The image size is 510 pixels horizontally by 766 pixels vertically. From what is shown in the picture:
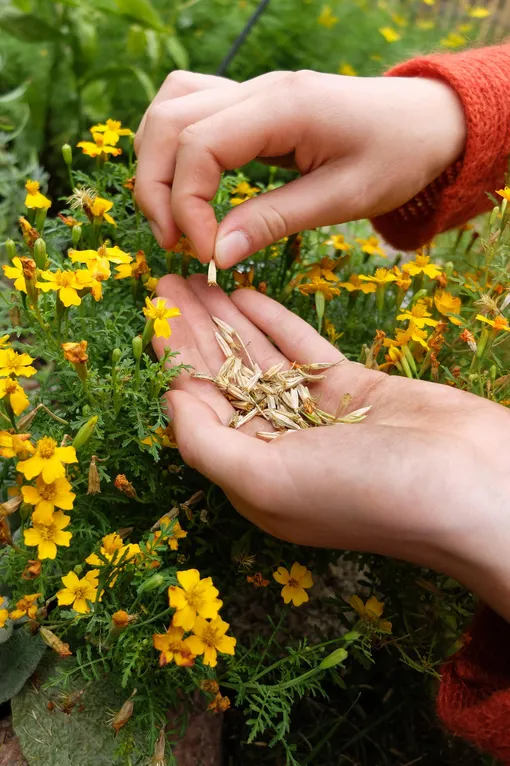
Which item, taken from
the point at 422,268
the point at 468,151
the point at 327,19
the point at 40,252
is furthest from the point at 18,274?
the point at 327,19

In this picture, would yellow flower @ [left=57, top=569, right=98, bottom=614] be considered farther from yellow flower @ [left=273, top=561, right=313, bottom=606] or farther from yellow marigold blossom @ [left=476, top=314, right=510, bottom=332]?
yellow marigold blossom @ [left=476, top=314, right=510, bottom=332]

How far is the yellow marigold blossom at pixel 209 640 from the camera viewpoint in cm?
94

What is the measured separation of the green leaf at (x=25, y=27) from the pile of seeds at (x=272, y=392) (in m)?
1.71

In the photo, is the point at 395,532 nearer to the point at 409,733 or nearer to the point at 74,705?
the point at 74,705

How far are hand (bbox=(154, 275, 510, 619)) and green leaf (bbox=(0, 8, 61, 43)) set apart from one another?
1.95 metres

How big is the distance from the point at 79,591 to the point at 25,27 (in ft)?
7.18

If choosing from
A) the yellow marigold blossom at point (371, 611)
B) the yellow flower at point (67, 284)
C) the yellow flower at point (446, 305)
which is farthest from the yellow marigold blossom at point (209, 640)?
the yellow flower at point (446, 305)

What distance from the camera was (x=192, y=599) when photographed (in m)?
0.94

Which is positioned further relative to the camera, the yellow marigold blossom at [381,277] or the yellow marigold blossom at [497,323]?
the yellow marigold blossom at [381,277]

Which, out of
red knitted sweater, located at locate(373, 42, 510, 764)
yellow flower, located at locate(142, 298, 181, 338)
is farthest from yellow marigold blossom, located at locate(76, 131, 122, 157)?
red knitted sweater, located at locate(373, 42, 510, 764)

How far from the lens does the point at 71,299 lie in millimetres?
1079

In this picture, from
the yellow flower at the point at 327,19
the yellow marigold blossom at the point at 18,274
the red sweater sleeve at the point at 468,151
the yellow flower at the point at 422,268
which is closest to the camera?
the yellow marigold blossom at the point at 18,274

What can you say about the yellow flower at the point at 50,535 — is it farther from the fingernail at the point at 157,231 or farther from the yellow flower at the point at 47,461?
the fingernail at the point at 157,231

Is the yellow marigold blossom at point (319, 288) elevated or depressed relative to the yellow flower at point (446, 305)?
depressed
